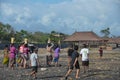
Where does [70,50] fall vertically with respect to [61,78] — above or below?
above

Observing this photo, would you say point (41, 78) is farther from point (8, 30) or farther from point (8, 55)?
point (8, 30)

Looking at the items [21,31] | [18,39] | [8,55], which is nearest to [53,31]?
[21,31]

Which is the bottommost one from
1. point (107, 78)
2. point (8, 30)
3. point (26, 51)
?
point (107, 78)

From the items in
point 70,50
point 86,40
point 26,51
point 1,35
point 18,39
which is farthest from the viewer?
point 18,39

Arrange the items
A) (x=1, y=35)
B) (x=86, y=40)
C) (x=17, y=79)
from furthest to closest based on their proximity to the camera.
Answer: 1. (x=1, y=35)
2. (x=86, y=40)
3. (x=17, y=79)

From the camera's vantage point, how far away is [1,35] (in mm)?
122000

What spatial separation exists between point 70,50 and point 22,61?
5.17m

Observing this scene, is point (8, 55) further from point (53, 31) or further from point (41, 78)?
point (53, 31)

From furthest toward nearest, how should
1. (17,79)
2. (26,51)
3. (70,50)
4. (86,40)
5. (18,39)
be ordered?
(18,39) → (86,40) → (26,51) → (70,50) → (17,79)

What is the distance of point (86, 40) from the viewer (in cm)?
10225

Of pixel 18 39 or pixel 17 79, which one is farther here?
pixel 18 39

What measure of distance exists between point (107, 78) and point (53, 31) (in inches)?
5270

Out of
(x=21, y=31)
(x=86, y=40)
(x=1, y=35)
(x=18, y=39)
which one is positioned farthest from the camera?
(x=21, y=31)

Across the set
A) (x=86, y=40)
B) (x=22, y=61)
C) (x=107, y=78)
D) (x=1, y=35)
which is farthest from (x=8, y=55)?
(x=1, y=35)
